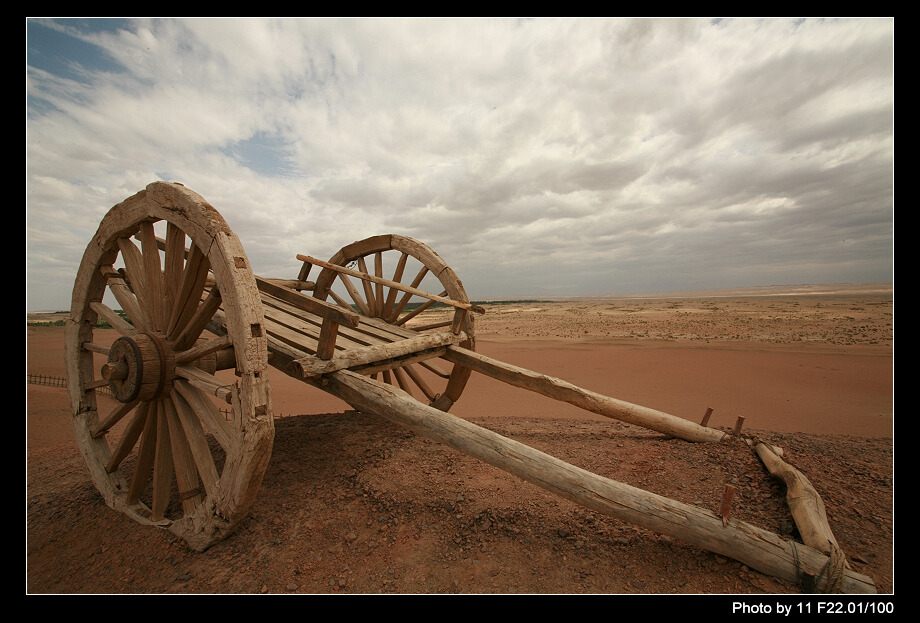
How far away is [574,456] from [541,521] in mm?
1089

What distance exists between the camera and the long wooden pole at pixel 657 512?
5.60ft

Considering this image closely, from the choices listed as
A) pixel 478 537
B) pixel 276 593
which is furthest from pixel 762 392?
pixel 276 593

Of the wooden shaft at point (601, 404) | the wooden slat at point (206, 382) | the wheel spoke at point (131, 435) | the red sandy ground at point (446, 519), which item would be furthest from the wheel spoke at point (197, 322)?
the wooden shaft at point (601, 404)

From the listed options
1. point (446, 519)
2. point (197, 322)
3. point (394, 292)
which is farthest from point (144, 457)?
point (394, 292)

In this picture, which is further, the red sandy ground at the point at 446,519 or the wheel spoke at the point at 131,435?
the wheel spoke at the point at 131,435

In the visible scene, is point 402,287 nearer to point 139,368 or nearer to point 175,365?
point 175,365

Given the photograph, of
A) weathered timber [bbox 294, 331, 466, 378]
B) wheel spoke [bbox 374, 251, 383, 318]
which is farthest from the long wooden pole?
wheel spoke [bbox 374, 251, 383, 318]

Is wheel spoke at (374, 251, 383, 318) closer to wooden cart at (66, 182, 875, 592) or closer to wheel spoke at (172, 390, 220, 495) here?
wooden cart at (66, 182, 875, 592)

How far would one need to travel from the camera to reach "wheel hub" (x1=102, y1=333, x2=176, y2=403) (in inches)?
92.5

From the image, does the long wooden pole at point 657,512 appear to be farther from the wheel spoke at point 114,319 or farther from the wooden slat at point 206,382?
the wheel spoke at point 114,319

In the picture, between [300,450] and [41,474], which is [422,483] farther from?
[41,474]

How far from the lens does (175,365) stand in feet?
8.01

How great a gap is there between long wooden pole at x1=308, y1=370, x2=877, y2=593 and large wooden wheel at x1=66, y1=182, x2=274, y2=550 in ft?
3.13

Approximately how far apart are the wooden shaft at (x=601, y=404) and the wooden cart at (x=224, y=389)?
12 millimetres
